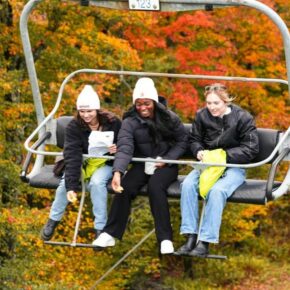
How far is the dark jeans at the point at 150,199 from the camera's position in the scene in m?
7.72

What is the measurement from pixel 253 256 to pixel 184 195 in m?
16.0

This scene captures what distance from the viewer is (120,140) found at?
25.4 feet

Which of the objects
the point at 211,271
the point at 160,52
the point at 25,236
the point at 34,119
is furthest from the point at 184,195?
the point at 211,271

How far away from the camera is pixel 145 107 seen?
302 inches

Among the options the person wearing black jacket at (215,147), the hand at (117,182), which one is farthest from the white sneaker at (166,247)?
the hand at (117,182)

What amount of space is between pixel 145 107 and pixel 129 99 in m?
12.5

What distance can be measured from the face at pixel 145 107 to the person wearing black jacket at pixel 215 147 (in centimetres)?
42

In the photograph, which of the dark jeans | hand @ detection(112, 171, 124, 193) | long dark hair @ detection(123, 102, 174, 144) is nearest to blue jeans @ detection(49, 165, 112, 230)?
the dark jeans

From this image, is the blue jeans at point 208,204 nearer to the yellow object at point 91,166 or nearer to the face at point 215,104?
the face at point 215,104

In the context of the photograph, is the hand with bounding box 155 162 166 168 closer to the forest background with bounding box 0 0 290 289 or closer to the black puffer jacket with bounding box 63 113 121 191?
the black puffer jacket with bounding box 63 113 121 191

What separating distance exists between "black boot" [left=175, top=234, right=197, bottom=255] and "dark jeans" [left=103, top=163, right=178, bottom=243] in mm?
211

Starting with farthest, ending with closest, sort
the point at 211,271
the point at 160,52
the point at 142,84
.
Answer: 1. the point at 211,271
2. the point at 160,52
3. the point at 142,84

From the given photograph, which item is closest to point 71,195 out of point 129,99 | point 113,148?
point 113,148

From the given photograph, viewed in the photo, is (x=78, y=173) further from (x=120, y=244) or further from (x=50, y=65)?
(x=120, y=244)
